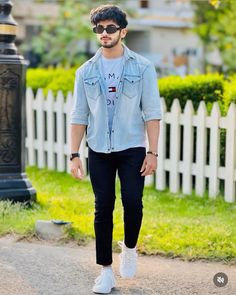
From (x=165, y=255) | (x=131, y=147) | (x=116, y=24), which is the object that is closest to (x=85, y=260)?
(x=165, y=255)

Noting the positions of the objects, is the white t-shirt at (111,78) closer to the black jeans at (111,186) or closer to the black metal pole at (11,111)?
→ the black jeans at (111,186)

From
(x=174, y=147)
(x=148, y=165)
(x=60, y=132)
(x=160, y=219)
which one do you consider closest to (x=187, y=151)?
(x=174, y=147)

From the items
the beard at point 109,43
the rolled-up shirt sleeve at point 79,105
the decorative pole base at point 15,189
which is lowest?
the decorative pole base at point 15,189

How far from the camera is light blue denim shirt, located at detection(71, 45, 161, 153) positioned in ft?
15.3

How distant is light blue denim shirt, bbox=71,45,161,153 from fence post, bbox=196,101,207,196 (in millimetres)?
2978

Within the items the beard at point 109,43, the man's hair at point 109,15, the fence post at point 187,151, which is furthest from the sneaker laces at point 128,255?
the fence post at point 187,151

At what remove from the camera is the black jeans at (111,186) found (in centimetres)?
468

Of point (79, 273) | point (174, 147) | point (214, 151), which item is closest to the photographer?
point (79, 273)

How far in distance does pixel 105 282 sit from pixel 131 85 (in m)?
1.23

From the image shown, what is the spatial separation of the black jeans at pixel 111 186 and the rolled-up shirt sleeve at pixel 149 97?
8.8 inches

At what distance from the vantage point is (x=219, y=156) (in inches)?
298

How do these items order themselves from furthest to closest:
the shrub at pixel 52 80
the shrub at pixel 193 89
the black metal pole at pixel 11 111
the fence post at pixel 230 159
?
the shrub at pixel 52 80, the shrub at pixel 193 89, the fence post at pixel 230 159, the black metal pole at pixel 11 111

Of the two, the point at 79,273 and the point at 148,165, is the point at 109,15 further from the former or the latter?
the point at 79,273

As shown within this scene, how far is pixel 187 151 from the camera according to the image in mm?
7863
